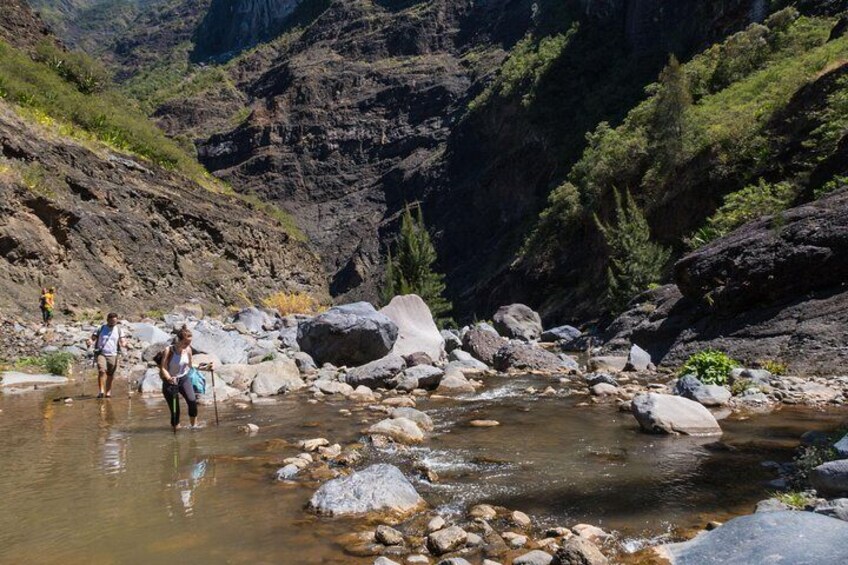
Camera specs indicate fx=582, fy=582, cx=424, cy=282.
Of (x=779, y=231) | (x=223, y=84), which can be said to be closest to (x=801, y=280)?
(x=779, y=231)

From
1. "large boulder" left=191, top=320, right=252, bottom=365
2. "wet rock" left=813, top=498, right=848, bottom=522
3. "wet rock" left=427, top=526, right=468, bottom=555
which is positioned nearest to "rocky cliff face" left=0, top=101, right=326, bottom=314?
"large boulder" left=191, top=320, right=252, bottom=365

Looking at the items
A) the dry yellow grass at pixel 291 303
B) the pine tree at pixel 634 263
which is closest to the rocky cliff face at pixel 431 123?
the dry yellow grass at pixel 291 303

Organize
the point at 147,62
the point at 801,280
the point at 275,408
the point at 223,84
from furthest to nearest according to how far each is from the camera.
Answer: the point at 147,62, the point at 223,84, the point at 801,280, the point at 275,408

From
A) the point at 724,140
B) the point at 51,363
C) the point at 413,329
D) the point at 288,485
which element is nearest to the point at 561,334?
the point at 413,329

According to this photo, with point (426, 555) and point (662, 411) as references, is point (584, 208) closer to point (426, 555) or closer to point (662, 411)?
point (662, 411)

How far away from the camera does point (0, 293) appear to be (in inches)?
775

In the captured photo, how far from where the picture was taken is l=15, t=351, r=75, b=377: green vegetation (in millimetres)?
15008

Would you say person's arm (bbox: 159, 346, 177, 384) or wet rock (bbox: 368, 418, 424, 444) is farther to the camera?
person's arm (bbox: 159, 346, 177, 384)

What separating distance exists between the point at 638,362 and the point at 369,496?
11.3m

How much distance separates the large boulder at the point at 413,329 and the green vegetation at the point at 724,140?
9.53 m

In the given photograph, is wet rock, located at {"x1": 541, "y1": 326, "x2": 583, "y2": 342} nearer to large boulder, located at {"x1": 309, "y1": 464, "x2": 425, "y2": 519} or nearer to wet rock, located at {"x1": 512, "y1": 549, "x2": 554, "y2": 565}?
large boulder, located at {"x1": 309, "y1": 464, "x2": 425, "y2": 519}

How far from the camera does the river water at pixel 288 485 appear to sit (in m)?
4.88

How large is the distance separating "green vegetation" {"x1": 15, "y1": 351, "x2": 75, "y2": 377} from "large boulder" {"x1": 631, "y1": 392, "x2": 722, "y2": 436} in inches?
556

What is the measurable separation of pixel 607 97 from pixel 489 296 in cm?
2509
